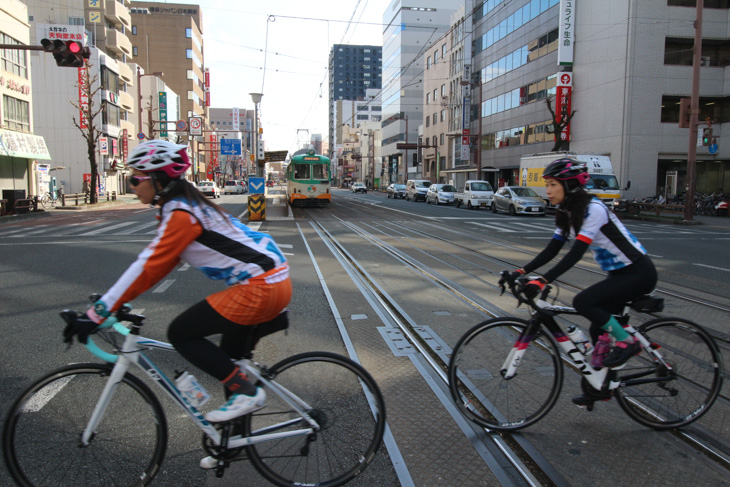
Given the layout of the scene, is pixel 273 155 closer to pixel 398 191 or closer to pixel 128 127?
pixel 398 191

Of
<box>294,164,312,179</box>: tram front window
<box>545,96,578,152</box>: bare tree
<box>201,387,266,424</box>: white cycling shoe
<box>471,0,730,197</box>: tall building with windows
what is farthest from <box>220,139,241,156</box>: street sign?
<box>201,387,266,424</box>: white cycling shoe

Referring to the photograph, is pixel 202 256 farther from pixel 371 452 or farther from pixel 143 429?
pixel 371 452

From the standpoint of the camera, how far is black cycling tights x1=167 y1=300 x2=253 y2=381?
8.58 ft

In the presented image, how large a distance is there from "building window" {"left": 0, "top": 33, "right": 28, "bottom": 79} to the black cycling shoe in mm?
35309

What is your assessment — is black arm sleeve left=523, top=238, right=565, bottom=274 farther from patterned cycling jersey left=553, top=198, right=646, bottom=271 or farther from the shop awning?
the shop awning

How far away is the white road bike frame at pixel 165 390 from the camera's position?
2.62 m

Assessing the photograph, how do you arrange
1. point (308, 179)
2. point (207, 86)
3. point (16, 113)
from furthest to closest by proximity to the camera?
point (207, 86), point (16, 113), point (308, 179)

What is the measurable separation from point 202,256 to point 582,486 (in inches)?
93.4

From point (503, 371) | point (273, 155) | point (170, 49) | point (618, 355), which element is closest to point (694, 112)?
point (273, 155)

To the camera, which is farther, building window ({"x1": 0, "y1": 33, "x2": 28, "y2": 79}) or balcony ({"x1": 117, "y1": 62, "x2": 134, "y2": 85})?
balcony ({"x1": 117, "y1": 62, "x2": 134, "y2": 85})

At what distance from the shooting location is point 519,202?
25641 millimetres

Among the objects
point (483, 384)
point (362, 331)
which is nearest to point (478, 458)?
point (483, 384)

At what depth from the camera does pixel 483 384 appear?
388 centimetres

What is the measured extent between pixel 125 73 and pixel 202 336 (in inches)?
2332
